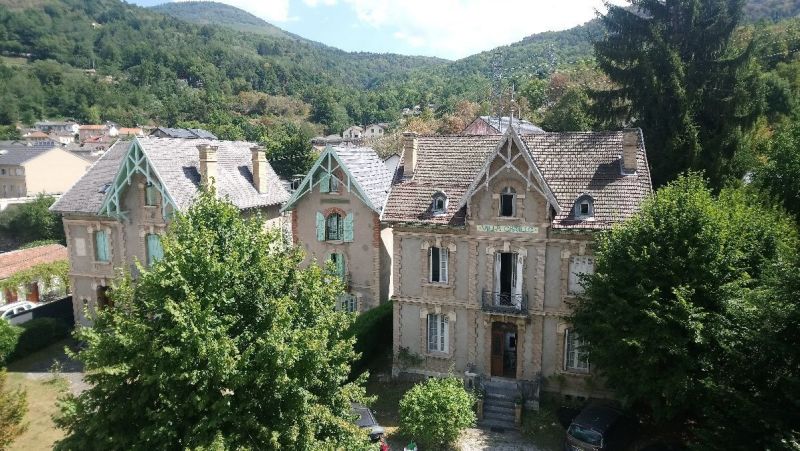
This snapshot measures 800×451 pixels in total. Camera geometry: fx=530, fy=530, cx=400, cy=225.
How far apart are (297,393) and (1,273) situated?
43.0m

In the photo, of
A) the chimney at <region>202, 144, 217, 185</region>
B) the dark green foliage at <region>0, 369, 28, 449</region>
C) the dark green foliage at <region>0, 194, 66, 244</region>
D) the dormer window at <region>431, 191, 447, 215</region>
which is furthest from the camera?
the dark green foliage at <region>0, 194, 66, 244</region>

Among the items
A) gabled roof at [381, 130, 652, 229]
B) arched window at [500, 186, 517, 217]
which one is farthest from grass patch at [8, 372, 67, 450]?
arched window at [500, 186, 517, 217]

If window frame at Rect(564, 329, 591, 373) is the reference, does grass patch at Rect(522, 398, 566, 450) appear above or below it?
below

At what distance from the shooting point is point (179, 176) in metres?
31.1

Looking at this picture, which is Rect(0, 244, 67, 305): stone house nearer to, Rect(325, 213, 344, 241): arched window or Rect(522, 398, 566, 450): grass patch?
Rect(325, 213, 344, 241): arched window

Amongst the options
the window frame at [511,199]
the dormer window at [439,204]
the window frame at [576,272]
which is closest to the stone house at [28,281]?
the dormer window at [439,204]

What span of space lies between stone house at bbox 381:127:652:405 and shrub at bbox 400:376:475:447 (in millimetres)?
3950

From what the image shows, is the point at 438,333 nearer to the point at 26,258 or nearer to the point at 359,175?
the point at 359,175

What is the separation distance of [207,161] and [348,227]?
920 cm

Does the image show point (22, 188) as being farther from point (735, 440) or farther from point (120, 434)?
point (735, 440)

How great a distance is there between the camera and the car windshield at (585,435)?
782 inches

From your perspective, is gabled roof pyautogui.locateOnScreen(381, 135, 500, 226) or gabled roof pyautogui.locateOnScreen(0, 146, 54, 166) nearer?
gabled roof pyautogui.locateOnScreen(381, 135, 500, 226)

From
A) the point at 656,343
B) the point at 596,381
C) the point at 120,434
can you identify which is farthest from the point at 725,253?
the point at 120,434

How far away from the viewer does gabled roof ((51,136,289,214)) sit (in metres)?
30.4
